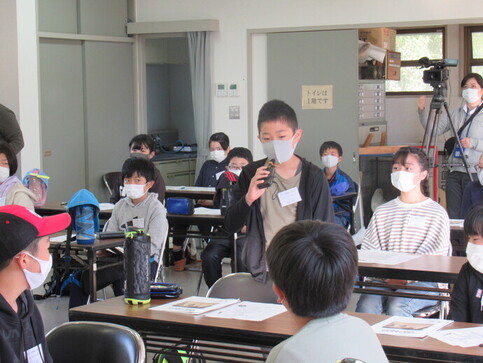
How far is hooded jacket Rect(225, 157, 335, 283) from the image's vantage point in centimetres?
333

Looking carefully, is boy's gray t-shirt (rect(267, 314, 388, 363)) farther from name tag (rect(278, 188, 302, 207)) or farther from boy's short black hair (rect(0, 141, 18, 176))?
boy's short black hair (rect(0, 141, 18, 176))

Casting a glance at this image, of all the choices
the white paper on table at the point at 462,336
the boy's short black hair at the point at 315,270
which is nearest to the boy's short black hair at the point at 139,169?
the white paper on table at the point at 462,336

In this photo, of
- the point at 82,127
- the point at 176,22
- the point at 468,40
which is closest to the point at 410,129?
the point at 468,40

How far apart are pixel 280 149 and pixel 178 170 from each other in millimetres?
6128

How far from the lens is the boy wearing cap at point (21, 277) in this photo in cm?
218

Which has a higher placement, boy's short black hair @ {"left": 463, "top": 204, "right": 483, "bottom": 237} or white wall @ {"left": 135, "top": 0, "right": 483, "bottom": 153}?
white wall @ {"left": 135, "top": 0, "right": 483, "bottom": 153}

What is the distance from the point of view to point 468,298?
10.3 ft

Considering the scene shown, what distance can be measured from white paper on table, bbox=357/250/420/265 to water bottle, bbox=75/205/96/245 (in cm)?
161

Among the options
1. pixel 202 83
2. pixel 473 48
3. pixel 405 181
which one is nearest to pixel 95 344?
pixel 405 181

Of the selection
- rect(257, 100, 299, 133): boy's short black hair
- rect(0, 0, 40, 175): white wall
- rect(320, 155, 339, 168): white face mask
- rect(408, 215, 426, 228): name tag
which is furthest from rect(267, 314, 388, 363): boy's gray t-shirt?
rect(0, 0, 40, 175): white wall

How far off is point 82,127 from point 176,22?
1.60 m

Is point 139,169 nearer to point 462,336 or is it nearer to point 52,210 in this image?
point 52,210

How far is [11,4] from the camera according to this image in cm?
733

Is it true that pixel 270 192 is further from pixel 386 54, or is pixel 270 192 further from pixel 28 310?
pixel 386 54
